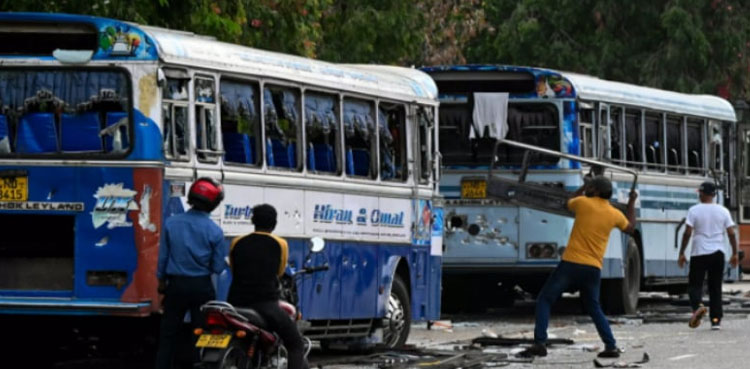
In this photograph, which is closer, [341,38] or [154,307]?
[154,307]

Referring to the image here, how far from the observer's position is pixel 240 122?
54.9 feet

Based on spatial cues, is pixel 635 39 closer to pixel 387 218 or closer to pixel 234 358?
pixel 387 218

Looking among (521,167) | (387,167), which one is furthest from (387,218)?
(521,167)

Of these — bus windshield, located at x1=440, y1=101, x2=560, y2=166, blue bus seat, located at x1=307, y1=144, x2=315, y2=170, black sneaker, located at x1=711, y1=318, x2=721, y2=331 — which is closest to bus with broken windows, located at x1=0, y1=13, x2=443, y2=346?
blue bus seat, located at x1=307, y1=144, x2=315, y2=170

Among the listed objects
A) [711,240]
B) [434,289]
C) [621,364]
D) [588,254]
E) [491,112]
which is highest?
[491,112]

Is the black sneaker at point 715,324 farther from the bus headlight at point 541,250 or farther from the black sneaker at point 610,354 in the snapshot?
the black sneaker at point 610,354

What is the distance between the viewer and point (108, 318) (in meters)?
16.1

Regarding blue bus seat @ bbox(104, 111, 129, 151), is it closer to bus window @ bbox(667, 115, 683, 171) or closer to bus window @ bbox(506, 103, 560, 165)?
bus window @ bbox(506, 103, 560, 165)

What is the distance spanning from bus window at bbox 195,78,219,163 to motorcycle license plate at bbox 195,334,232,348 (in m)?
2.42

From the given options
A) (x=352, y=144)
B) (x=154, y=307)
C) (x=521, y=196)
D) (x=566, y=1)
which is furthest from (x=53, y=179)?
(x=566, y=1)

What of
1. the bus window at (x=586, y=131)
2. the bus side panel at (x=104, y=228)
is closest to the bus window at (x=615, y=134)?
the bus window at (x=586, y=131)

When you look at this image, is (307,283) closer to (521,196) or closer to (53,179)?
(53,179)

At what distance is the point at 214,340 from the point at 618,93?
1435 cm

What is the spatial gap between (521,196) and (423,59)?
44.9 ft
